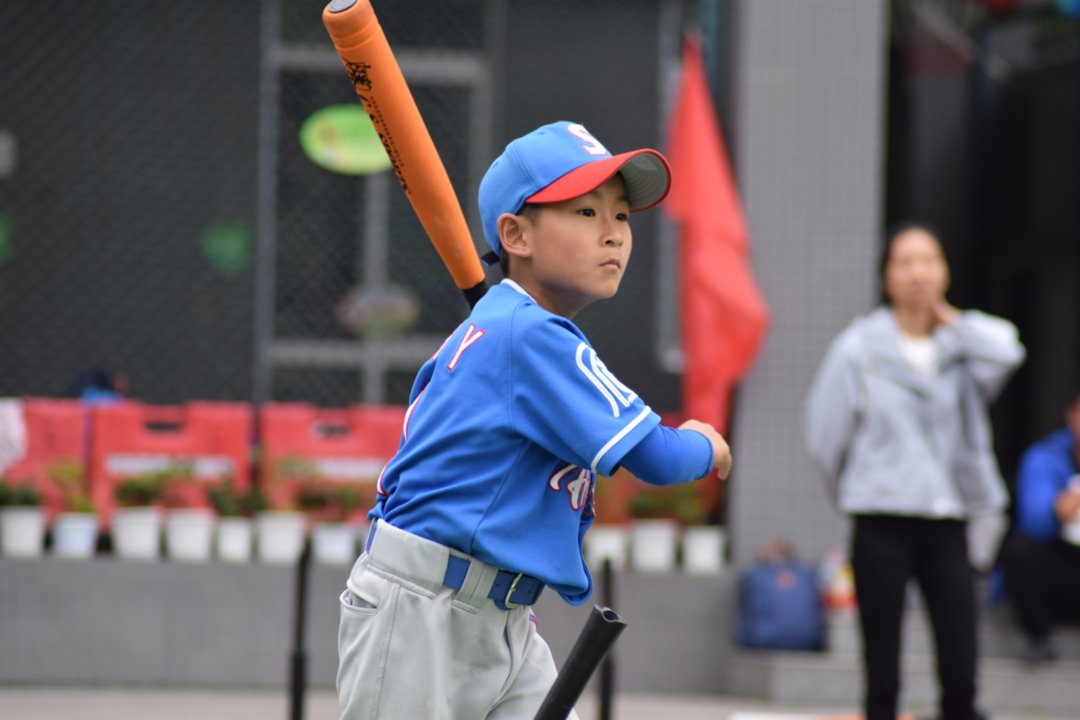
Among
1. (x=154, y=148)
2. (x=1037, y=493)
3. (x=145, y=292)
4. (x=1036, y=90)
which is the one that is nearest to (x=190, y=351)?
(x=145, y=292)

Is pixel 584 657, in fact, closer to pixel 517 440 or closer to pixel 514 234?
pixel 517 440

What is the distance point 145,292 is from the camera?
980 cm

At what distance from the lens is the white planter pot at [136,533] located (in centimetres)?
826

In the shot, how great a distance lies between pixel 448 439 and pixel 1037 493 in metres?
6.26

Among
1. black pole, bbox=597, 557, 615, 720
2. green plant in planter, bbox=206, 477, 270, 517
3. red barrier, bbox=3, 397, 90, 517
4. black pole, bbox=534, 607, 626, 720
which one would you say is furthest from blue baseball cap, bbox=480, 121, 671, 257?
red barrier, bbox=3, 397, 90, 517

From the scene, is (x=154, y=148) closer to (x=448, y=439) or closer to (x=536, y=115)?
(x=536, y=115)

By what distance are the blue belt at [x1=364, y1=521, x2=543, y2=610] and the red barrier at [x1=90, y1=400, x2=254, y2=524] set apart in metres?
5.83

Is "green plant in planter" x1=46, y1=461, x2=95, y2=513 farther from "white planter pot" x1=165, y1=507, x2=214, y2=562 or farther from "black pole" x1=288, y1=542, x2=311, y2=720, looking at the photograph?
"black pole" x1=288, y1=542, x2=311, y2=720

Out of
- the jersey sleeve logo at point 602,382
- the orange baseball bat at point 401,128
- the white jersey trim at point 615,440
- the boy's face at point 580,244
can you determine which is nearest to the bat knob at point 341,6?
the orange baseball bat at point 401,128

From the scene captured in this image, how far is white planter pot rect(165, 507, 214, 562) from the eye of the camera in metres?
8.32

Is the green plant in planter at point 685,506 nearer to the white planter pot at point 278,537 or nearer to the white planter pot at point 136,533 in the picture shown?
the white planter pot at point 278,537

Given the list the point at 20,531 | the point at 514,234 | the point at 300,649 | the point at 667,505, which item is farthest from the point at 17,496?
the point at 514,234

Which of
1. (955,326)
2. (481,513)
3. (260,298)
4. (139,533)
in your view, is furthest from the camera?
(260,298)

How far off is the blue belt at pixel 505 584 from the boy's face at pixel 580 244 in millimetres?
569
